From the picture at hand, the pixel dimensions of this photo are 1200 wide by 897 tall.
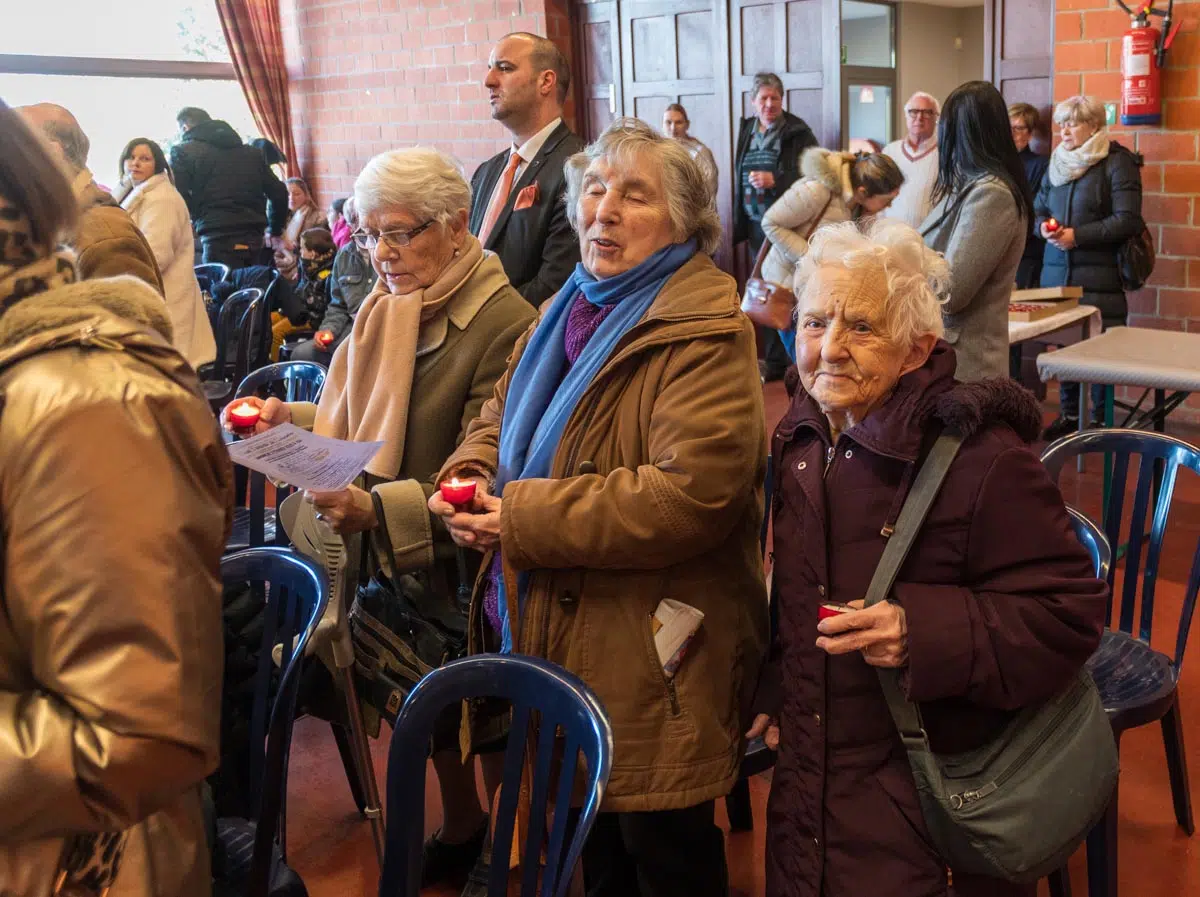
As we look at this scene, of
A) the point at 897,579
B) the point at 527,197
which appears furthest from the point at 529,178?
the point at 897,579

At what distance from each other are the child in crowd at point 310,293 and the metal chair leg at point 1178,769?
440 centimetres

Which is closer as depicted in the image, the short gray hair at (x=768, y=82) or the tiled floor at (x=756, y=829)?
the tiled floor at (x=756, y=829)

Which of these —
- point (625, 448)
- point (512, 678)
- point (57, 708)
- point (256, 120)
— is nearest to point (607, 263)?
point (625, 448)

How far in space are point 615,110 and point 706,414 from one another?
606 centimetres

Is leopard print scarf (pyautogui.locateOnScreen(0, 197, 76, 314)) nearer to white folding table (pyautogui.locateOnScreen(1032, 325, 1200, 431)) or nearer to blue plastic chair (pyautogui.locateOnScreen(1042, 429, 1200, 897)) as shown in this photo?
blue plastic chair (pyautogui.locateOnScreen(1042, 429, 1200, 897))

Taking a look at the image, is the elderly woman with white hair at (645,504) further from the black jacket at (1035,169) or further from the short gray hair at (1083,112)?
the black jacket at (1035,169)

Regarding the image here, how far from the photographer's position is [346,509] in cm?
188

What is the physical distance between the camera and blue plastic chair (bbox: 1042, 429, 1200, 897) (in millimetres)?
1950

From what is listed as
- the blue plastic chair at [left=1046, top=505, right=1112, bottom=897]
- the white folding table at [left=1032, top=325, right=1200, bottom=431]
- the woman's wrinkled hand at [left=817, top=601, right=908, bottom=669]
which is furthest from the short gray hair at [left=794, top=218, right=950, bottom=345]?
the white folding table at [left=1032, top=325, right=1200, bottom=431]

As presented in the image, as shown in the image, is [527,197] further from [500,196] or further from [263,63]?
[263,63]

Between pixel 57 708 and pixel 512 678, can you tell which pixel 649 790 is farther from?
pixel 57 708

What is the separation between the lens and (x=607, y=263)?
1.82 m

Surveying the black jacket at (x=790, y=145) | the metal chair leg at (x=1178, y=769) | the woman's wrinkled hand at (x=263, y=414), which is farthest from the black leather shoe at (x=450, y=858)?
the black jacket at (x=790, y=145)

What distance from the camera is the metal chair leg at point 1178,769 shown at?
2312 millimetres
